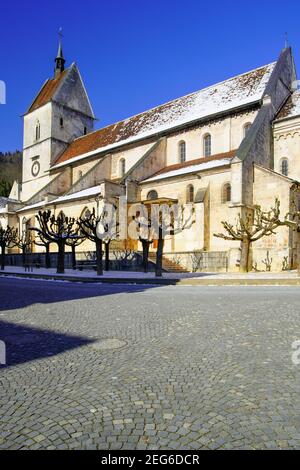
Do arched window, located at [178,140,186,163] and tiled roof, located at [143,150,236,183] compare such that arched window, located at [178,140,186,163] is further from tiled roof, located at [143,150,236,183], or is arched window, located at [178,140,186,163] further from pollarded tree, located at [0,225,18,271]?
pollarded tree, located at [0,225,18,271]

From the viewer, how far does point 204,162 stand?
29.5 meters

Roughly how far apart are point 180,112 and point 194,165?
871 cm

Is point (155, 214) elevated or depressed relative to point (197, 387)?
elevated

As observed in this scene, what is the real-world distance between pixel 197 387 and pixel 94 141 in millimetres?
43956

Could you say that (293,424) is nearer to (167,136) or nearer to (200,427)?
(200,427)

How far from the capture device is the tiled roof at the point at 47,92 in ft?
158

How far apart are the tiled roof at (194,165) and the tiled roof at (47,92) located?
24.5m

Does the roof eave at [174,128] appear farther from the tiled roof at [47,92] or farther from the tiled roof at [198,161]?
the tiled roof at [47,92]

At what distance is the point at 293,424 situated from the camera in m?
2.84

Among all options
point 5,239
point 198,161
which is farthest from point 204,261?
point 5,239

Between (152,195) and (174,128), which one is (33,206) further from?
(174,128)

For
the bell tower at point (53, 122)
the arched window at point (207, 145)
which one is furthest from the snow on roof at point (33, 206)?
the arched window at point (207, 145)
